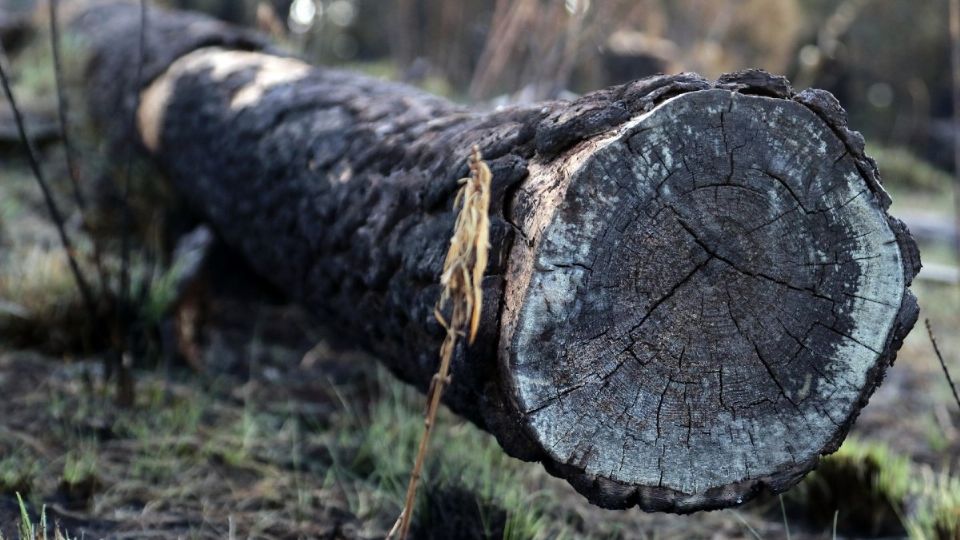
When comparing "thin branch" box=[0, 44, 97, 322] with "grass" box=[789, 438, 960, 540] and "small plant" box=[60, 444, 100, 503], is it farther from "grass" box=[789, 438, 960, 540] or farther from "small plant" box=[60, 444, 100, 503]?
"grass" box=[789, 438, 960, 540]

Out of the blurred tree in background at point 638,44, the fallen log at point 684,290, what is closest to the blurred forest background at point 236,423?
the blurred tree in background at point 638,44

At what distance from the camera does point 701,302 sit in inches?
66.1

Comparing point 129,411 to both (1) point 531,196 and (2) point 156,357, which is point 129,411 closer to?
(2) point 156,357

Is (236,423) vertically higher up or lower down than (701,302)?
lower down

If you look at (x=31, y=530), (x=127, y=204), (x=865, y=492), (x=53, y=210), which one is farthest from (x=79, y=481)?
(x=865, y=492)

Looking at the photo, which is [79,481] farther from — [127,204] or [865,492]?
[865,492]

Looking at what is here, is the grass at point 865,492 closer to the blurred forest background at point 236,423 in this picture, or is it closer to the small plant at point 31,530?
the blurred forest background at point 236,423

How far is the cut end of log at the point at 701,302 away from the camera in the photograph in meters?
1.62

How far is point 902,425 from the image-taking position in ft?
11.8

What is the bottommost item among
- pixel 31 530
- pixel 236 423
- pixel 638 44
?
pixel 236 423

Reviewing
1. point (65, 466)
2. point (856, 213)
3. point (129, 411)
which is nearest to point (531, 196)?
point (856, 213)

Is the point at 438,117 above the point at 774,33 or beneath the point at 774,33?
beneath

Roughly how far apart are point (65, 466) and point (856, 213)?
1.98 meters

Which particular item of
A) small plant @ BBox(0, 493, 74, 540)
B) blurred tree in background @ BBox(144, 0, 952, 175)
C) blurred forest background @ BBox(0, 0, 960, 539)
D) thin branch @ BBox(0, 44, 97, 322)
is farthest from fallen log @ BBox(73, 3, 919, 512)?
blurred tree in background @ BBox(144, 0, 952, 175)
